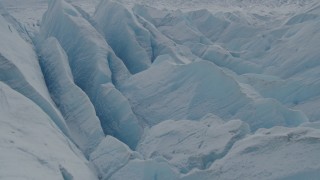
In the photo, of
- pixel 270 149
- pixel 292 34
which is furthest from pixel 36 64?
pixel 292 34

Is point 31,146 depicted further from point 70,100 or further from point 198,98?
point 198,98

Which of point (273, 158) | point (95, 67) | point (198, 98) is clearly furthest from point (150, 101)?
point (273, 158)

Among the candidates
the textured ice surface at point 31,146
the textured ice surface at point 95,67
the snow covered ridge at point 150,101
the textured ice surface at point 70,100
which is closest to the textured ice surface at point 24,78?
the snow covered ridge at point 150,101

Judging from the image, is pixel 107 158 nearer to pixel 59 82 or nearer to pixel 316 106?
pixel 59 82

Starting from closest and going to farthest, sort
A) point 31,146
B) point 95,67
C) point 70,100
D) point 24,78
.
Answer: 1. point 31,146
2. point 24,78
3. point 70,100
4. point 95,67

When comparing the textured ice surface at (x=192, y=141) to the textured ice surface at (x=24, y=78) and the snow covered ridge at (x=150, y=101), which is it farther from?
the textured ice surface at (x=24, y=78)

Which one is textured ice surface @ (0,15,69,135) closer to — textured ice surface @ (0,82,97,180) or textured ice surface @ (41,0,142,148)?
textured ice surface @ (0,82,97,180)

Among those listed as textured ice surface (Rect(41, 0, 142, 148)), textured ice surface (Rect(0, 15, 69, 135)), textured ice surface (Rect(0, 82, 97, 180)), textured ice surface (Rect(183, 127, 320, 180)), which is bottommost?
textured ice surface (Rect(41, 0, 142, 148))

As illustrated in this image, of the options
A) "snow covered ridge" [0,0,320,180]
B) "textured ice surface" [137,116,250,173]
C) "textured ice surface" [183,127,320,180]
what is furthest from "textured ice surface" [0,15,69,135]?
"textured ice surface" [183,127,320,180]
